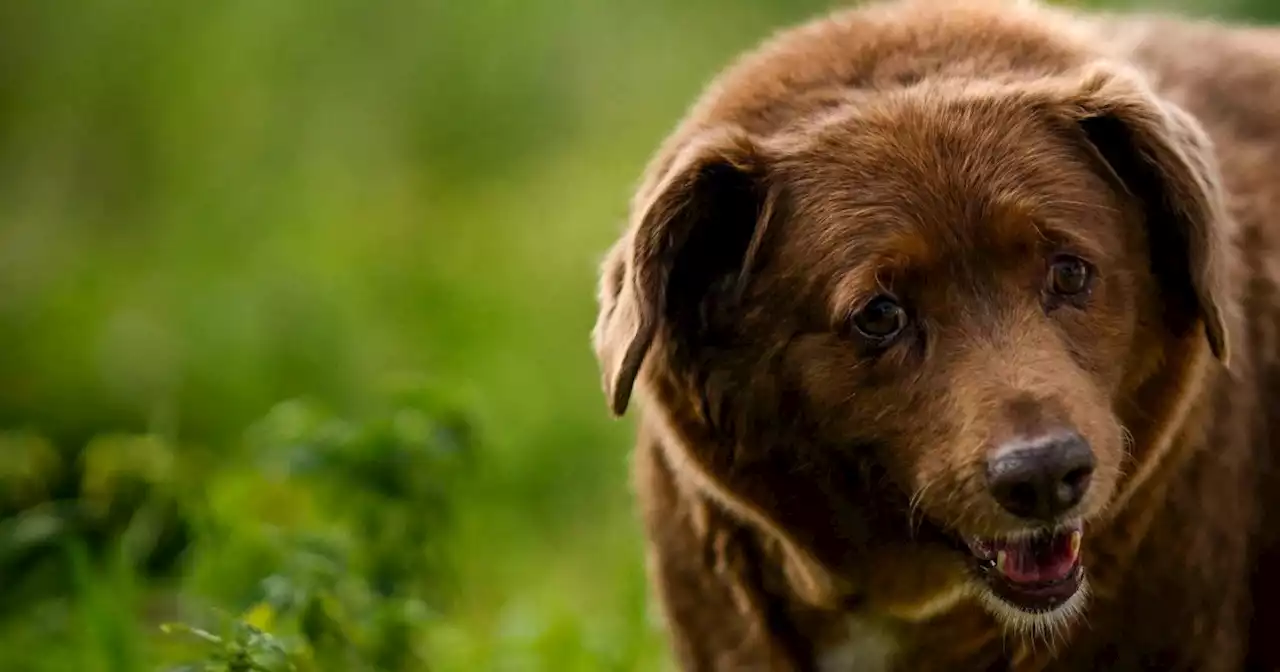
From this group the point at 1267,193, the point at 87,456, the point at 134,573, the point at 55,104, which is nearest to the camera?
the point at 1267,193

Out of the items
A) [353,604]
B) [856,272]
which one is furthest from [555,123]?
[856,272]

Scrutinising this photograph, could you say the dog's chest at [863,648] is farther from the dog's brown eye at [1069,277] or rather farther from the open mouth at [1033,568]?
the dog's brown eye at [1069,277]

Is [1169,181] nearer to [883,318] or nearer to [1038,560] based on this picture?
[883,318]

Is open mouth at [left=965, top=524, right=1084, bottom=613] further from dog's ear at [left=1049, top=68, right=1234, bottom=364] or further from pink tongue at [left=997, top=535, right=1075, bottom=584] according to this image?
dog's ear at [left=1049, top=68, right=1234, bottom=364]

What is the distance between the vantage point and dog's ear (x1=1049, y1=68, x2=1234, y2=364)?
11.8 ft

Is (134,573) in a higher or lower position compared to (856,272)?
lower

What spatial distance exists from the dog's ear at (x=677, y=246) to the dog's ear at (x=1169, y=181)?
613 mm

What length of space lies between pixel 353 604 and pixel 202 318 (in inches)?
152

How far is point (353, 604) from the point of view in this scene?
4250mm

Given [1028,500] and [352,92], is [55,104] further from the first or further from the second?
[1028,500]

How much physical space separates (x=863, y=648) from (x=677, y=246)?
2.96 feet

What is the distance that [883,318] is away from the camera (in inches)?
140

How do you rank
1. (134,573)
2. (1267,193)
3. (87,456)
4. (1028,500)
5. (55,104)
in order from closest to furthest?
(1028,500) < (1267,193) < (134,573) < (87,456) < (55,104)

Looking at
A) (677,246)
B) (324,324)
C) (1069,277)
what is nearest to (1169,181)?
(1069,277)
